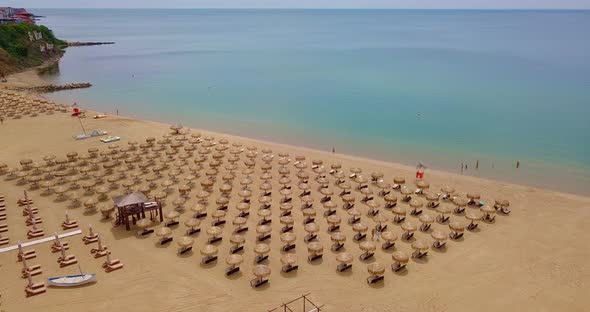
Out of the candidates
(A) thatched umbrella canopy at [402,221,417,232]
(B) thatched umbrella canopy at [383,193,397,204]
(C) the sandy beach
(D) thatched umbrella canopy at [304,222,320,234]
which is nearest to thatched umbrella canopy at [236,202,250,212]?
(C) the sandy beach

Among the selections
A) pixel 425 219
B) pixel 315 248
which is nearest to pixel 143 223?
pixel 315 248

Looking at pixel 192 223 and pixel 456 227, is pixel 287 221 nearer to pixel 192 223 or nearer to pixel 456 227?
pixel 192 223

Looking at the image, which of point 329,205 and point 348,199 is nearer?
point 329,205

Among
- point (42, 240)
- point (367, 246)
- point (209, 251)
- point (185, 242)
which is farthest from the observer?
point (42, 240)

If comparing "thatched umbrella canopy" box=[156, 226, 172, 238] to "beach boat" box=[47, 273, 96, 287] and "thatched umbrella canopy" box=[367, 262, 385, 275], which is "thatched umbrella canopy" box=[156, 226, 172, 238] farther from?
"thatched umbrella canopy" box=[367, 262, 385, 275]

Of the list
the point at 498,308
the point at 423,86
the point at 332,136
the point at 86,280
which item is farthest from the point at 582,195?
the point at 423,86

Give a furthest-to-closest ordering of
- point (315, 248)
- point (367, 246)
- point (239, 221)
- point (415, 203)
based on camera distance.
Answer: point (415, 203) → point (239, 221) → point (367, 246) → point (315, 248)

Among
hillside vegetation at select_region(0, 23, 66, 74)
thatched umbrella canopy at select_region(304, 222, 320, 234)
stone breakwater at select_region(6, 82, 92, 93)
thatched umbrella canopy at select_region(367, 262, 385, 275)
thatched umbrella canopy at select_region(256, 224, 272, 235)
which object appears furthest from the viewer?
hillside vegetation at select_region(0, 23, 66, 74)
